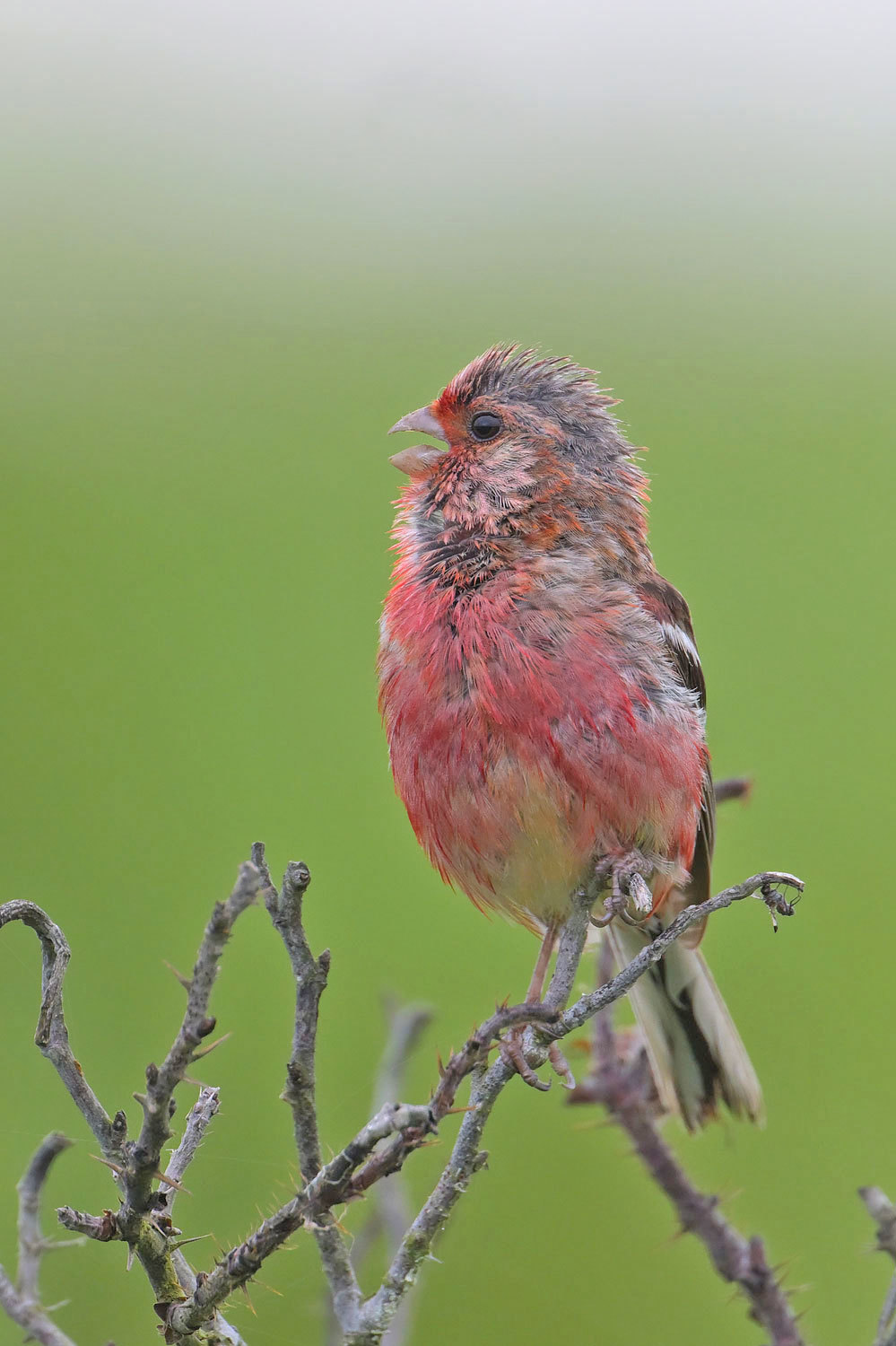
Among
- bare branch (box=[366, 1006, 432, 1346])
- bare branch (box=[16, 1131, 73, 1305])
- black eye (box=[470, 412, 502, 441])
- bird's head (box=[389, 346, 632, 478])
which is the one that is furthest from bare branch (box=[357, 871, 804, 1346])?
black eye (box=[470, 412, 502, 441])

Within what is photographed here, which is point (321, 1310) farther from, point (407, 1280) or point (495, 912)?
point (495, 912)

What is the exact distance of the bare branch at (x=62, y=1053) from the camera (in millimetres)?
1811

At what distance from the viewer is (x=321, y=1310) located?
99.6 inches

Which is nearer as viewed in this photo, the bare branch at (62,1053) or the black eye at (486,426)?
the bare branch at (62,1053)

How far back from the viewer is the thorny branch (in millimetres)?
1673

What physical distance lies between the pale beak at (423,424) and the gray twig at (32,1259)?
2344 millimetres

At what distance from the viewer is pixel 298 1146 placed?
200cm

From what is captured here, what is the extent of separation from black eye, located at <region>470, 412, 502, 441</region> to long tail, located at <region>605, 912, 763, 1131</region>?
59.4 inches

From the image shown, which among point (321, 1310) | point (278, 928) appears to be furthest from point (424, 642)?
point (321, 1310)

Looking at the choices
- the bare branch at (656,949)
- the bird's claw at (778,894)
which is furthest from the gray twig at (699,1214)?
the bird's claw at (778,894)

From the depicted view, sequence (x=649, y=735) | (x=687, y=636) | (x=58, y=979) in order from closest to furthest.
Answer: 1. (x=58, y=979)
2. (x=649, y=735)
3. (x=687, y=636)

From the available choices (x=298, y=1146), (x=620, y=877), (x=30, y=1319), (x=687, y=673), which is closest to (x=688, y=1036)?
(x=620, y=877)

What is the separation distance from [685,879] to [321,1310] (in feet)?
4.66

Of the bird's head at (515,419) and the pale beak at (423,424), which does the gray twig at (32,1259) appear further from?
the pale beak at (423,424)
